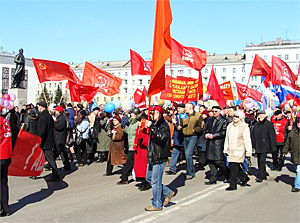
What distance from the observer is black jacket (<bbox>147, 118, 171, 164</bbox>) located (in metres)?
7.01

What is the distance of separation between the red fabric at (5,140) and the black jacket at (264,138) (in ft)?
20.1

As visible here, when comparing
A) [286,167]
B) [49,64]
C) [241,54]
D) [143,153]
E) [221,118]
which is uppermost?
[241,54]

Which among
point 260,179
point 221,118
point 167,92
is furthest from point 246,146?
point 167,92

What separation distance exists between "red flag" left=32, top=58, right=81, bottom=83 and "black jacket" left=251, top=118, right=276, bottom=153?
6.98 metres

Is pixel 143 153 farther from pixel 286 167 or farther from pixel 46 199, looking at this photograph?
pixel 286 167

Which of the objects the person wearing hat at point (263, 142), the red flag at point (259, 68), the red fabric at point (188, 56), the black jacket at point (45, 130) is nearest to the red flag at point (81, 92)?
the red fabric at point (188, 56)

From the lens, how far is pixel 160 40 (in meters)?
7.22

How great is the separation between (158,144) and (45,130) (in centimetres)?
346

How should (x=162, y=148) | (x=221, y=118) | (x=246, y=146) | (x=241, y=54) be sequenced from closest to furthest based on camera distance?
1. (x=162, y=148)
2. (x=246, y=146)
3. (x=221, y=118)
4. (x=241, y=54)

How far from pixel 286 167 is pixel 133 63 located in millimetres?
7647

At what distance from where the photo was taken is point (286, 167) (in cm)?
1270

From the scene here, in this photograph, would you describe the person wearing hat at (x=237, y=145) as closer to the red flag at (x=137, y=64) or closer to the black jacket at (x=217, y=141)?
the black jacket at (x=217, y=141)

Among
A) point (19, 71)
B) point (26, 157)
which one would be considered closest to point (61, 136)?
point (26, 157)

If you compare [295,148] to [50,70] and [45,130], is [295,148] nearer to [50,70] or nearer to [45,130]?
[45,130]
